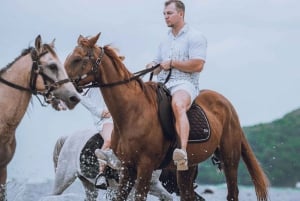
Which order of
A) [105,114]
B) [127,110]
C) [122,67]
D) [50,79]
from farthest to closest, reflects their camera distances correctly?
1. [105,114]
2. [122,67]
3. [127,110]
4. [50,79]

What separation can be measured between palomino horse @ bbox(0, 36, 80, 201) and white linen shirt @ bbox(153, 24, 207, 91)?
1.76 metres

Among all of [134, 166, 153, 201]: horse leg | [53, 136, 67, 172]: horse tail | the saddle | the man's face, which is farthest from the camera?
[53, 136, 67, 172]: horse tail

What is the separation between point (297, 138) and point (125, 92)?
60.3 feet

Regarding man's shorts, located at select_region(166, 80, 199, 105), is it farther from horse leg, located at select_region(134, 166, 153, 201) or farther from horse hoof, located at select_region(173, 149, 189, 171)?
horse leg, located at select_region(134, 166, 153, 201)

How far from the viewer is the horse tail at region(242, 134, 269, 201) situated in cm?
1290

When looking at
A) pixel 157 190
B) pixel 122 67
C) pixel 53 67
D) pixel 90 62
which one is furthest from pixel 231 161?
pixel 53 67

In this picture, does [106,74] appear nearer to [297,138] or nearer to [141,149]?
[141,149]

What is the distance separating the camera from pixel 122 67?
10930 mm

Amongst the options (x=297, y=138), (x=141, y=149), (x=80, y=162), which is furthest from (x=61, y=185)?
(x=297, y=138)

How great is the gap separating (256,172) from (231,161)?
0.60 metres

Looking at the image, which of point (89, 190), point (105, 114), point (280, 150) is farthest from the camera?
point (280, 150)

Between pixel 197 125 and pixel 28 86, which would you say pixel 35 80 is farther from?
pixel 197 125

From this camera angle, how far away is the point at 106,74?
1081 centimetres

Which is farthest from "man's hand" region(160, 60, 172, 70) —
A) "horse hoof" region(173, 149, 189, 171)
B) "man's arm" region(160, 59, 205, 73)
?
"horse hoof" region(173, 149, 189, 171)
